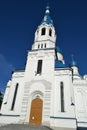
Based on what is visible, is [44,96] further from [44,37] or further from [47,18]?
[47,18]

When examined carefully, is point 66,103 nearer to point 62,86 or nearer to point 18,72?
point 62,86

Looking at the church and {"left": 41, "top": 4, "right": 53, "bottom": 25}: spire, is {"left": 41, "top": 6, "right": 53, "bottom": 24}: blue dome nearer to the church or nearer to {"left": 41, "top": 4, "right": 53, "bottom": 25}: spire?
{"left": 41, "top": 4, "right": 53, "bottom": 25}: spire

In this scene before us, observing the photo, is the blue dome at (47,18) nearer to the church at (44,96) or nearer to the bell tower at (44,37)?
the bell tower at (44,37)

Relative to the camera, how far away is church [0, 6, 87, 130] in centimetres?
1770

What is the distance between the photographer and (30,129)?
Answer: 13.7m

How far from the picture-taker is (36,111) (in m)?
18.7

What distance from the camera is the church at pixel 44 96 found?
1770 centimetres

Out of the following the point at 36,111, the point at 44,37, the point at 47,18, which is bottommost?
the point at 36,111

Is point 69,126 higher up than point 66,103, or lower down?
lower down

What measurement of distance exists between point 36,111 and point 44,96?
232 cm

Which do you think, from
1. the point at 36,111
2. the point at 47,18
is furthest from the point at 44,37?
the point at 36,111

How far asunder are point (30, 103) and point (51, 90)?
3.56 m

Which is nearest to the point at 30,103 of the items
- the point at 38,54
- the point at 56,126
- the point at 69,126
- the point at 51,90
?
the point at 51,90

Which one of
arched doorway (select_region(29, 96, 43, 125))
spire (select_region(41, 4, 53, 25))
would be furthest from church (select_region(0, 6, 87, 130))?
spire (select_region(41, 4, 53, 25))
